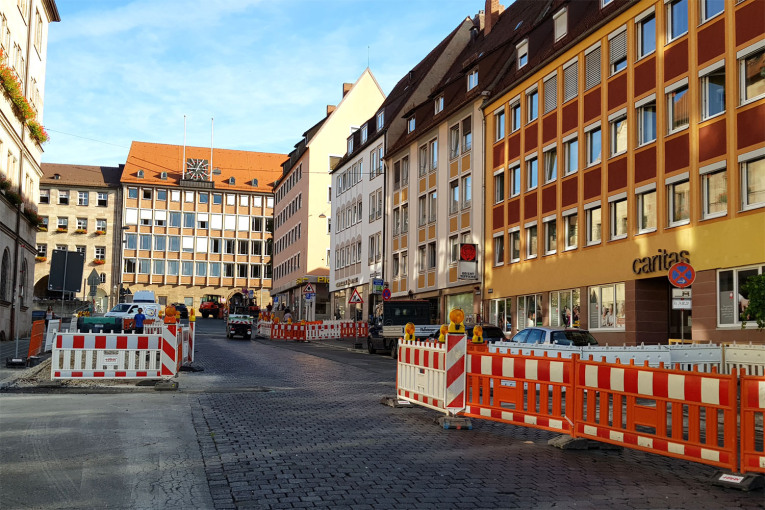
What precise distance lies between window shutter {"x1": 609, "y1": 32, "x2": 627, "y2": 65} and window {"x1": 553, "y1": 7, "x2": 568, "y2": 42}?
4679 millimetres

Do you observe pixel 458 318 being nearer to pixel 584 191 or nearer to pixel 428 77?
pixel 584 191

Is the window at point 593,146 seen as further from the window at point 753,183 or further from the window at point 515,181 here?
the window at point 753,183

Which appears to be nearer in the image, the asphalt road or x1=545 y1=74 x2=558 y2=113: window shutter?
the asphalt road

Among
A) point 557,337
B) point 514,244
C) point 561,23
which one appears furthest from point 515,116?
point 557,337

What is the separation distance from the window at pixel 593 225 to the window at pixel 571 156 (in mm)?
1990

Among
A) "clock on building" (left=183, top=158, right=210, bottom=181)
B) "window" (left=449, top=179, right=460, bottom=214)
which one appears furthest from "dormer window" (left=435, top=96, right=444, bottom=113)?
"clock on building" (left=183, top=158, right=210, bottom=181)

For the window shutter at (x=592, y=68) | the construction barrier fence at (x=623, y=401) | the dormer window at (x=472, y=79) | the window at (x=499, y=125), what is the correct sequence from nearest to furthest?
1. the construction barrier fence at (x=623, y=401)
2. the window shutter at (x=592, y=68)
3. the window at (x=499, y=125)
4. the dormer window at (x=472, y=79)

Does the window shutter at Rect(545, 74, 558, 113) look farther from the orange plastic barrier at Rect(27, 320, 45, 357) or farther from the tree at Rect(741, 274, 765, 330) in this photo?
the orange plastic barrier at Rect(27, 320, 45, 357)

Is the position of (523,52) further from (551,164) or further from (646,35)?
(646,35)

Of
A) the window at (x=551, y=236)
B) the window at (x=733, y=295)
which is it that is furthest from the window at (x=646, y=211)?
the window at (x=551, y=236)

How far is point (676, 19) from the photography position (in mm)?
26312

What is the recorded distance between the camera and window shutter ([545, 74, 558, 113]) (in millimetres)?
33781

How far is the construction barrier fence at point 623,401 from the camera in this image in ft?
25.0

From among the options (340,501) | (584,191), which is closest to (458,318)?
(340,501)
